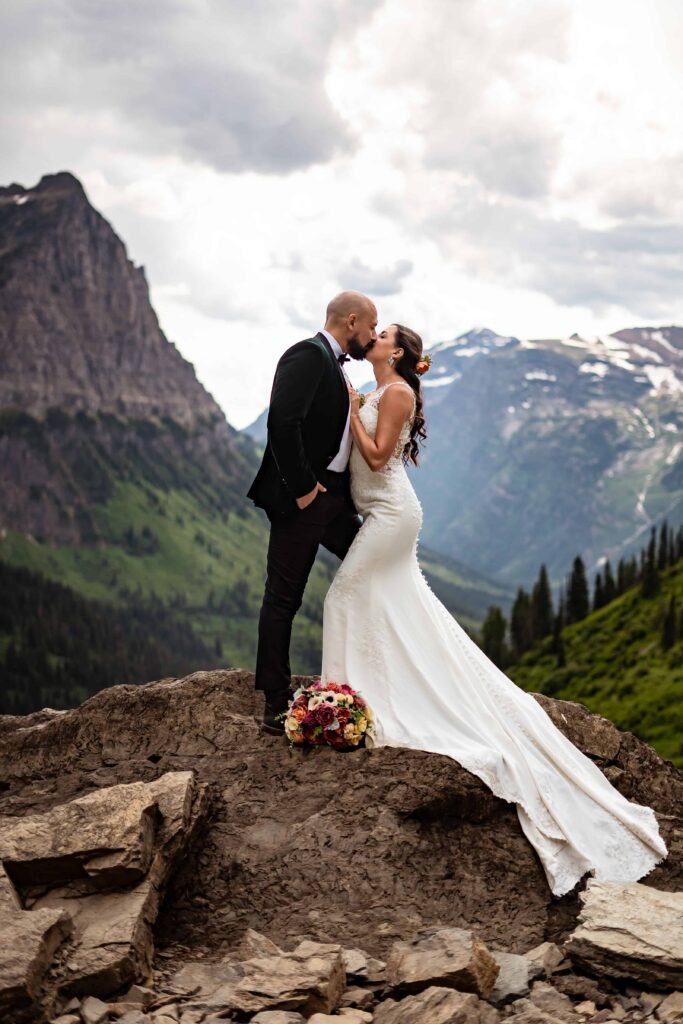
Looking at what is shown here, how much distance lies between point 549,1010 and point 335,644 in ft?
16.9

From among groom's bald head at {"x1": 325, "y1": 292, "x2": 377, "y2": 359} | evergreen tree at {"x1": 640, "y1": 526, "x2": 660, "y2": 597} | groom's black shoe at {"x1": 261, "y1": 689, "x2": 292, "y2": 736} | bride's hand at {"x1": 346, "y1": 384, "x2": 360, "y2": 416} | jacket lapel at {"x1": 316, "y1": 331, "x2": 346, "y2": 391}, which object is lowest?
groom's black shoe at {"x1": 261, "y1": 689, "x2": 292, "y2": 736}

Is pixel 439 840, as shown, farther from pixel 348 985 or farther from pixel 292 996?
pixel 292 996

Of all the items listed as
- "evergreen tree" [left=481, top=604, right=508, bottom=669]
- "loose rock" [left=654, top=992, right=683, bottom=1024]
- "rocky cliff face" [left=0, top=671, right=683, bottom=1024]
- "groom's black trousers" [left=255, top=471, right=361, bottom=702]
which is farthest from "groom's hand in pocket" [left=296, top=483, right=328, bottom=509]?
"evergreen tree" [left=481, top=604, right=508, bottom=669]

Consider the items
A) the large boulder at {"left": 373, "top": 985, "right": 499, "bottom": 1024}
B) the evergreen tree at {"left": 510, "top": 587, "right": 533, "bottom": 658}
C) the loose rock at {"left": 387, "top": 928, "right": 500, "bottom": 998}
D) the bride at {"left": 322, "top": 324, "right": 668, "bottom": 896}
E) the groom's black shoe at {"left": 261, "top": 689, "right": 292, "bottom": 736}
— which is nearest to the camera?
the large boulder at {"left": 373, "top": 985, "right": 499, "bottom": 1024}

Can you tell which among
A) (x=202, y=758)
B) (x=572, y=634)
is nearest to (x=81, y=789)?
(x=202, y=758)

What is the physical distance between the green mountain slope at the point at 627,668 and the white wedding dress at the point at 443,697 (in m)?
81.7

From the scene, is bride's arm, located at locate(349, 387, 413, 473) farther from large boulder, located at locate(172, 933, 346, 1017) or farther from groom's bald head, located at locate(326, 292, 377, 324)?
large boulder, located at locate(172, 933, 346, 1017)

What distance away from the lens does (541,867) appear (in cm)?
1011

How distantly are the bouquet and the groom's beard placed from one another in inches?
152

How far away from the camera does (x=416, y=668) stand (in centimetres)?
1148

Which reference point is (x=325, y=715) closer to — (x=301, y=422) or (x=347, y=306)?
(x=301, y=422)

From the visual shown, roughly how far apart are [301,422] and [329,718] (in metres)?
3.31

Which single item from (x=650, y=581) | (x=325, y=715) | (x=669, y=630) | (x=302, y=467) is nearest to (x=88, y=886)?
(x=325, y=715)

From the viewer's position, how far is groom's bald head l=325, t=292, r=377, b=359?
454 inches
